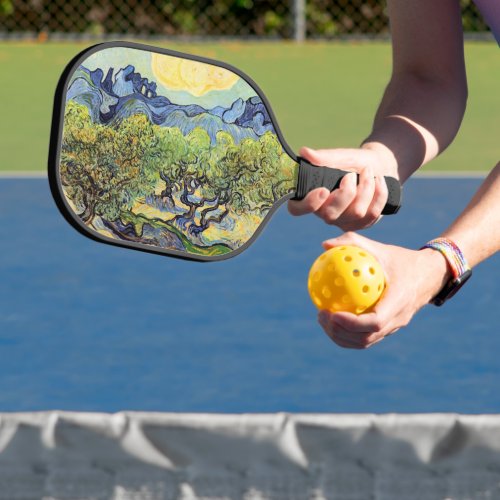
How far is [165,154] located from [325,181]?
29 cm

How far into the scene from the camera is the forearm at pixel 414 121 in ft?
8.15

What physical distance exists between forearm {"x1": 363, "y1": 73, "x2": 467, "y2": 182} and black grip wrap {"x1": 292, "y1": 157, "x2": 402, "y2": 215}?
0.07m

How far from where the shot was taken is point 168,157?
7.96ft

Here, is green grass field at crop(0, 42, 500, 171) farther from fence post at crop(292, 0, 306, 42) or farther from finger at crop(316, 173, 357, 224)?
finger at crop(316, 173, 357, 224)

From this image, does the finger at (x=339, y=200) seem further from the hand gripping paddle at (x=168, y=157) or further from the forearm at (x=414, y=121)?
the forearm at (x=414, y=121)

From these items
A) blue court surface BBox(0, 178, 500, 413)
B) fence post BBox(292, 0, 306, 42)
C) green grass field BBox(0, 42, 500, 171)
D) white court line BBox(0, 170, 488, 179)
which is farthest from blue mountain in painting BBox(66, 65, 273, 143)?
fence post BBox(292, 0, 306, 42)

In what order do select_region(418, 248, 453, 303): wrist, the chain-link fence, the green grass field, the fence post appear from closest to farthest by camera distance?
1. select_region(418, 248, 453, 303): wrist
2. the green grass field
3. the fence post
4. the chain-link fence

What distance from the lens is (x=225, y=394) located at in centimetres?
412

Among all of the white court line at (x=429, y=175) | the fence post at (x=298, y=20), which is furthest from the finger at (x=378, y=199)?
the fence post at (x=298, y=20)

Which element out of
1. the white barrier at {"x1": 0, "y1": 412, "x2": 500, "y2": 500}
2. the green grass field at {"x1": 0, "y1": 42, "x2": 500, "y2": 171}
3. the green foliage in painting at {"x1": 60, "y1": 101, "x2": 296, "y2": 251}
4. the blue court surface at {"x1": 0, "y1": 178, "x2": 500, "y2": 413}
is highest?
the green foliage in painting at {"x1": 60, "y1": 101, "x2": 296, "y2": 251}

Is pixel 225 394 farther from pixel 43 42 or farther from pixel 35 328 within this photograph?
pixel 43 42

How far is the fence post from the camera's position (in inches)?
497

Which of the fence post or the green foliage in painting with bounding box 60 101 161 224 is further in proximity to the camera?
the fence post

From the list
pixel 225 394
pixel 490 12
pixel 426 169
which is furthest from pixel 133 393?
pixel 426 169
